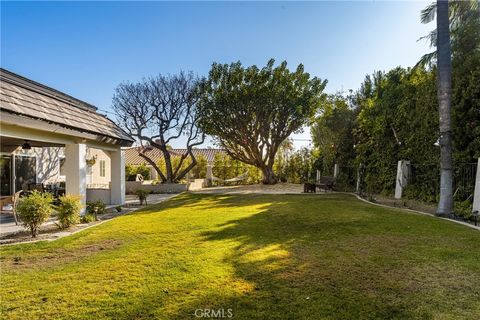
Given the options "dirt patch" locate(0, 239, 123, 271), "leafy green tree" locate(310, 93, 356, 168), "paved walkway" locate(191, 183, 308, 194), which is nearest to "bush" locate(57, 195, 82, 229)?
"dirt patch" locate(0, 239, 123, 271)

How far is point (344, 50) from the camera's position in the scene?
13.0m

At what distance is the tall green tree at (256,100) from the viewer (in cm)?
2217

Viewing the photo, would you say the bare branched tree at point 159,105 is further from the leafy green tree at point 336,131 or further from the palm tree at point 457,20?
the palm tree at point 457,20

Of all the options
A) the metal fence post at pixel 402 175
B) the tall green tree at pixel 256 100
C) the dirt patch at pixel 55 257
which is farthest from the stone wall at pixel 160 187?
the dirt patch at pixel 55 257

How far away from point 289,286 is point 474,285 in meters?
2.34

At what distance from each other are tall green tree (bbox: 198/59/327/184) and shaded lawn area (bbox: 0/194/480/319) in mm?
15792

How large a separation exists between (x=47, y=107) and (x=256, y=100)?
15.1 meters

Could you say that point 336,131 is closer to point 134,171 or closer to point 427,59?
point 427,59

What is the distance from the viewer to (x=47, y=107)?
9047mm

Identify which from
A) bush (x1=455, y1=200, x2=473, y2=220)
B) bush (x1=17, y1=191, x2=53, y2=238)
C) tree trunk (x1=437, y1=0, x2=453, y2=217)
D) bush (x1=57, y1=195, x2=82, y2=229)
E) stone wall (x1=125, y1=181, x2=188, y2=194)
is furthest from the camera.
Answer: stone wall (x1=125, y1=181, x2=188, y2=194)

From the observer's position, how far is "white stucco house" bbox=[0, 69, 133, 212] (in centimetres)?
766

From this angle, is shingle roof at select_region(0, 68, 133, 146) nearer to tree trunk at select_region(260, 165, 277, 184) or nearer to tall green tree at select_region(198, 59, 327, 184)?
tall green tree at select_region(198, 59, 327, 184)

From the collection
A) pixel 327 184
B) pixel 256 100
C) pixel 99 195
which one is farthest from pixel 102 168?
pixel 327 184

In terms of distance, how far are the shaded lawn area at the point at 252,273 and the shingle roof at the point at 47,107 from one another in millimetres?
3367
